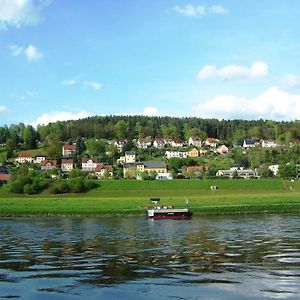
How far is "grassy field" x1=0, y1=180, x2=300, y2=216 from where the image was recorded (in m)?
86.7

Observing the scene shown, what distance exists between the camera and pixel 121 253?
120 ft

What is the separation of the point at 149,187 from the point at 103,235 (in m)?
78.9

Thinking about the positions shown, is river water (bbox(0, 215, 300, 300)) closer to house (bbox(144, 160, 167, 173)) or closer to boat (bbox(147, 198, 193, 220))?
boat (bbox(147, 198, 193, 220))

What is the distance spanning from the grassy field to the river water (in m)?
35.0

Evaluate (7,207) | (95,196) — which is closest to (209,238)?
(7,207)

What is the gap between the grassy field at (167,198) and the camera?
86688 millimetres

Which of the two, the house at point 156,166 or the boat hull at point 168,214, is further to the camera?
the house at point 156,166

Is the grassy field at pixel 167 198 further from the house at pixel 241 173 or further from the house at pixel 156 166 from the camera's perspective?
the house at pixel 156 166

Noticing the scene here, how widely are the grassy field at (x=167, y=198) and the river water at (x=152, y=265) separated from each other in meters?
35.0

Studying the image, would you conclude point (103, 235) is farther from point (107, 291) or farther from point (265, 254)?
point (107, 291)

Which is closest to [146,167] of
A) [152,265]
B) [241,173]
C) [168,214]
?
[241,173]

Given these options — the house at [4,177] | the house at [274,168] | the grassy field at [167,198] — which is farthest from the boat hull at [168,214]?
the house at [274,168]

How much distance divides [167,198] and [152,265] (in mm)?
82458

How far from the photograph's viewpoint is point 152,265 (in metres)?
30.3
